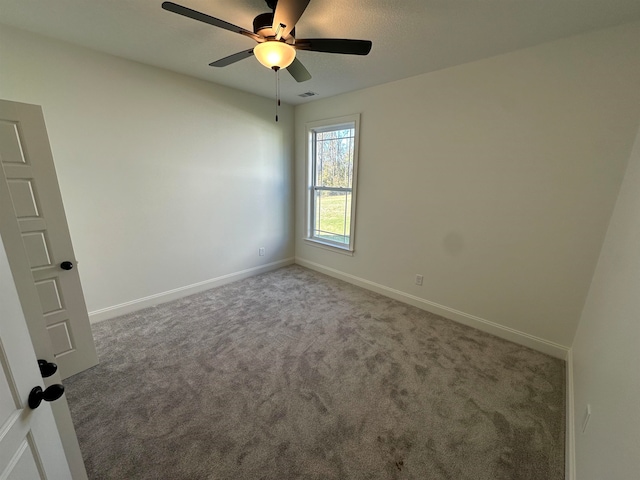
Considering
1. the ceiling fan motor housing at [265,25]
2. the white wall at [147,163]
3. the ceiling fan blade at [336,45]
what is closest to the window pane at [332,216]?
the white wall at [147,163]

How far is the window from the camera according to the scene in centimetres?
353

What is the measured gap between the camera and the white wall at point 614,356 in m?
0.94

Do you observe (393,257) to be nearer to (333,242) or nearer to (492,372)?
(333,242)

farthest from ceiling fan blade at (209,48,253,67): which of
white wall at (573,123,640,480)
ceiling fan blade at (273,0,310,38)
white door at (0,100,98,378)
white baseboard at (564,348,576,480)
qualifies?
white baseboard at (564,348,576,480)

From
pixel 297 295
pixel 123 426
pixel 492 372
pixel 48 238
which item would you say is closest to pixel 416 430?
pixel 492 372

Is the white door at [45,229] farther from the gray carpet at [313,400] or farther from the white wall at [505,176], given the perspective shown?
the white wall at [505,176]

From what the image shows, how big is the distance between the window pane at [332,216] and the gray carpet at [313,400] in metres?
1.45

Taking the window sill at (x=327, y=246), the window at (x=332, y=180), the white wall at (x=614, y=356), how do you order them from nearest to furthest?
the white wall at (x=614, y=356) < the window at (x=332, y=180) < the window sill at (x=327, y=246)

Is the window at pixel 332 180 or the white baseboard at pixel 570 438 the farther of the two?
the window at pixel 332 180

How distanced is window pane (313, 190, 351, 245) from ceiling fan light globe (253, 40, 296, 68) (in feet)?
7.19

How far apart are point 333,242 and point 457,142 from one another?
6.87 feet

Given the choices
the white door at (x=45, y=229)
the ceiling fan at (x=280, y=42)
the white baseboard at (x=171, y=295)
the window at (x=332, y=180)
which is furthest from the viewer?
the window at (x=332, y=180)

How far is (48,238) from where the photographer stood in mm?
1785

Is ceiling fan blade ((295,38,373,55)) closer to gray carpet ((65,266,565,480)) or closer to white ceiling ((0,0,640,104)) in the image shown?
white ceiling ((0,0,640,104))
